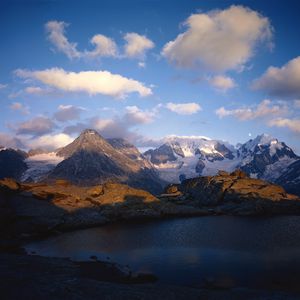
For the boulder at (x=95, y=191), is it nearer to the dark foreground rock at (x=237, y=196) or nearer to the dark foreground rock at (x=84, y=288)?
the dark foreground rock at (x=237, y=196)

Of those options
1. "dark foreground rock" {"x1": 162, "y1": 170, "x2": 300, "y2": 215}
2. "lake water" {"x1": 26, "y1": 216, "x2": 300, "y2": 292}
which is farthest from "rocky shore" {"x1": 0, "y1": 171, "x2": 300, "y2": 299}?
"lake water" {"x1": 26, "y1": 216, "x2": 300, "y2": 292}

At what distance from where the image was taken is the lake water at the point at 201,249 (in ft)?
151

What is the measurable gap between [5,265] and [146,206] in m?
75.7

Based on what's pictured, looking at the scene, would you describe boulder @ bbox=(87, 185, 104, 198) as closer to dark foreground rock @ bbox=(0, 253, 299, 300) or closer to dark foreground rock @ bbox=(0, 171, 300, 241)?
dark foreground rock @ bbox=(0, 171, 300, 241)

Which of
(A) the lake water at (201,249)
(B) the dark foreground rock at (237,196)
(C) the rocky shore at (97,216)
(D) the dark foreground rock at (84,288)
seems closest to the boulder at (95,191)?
(C) the rocky shore at (97,216)

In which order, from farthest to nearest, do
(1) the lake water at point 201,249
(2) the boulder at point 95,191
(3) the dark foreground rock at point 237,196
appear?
(2) the boulder at point 95,191
(3) the dark foreground rock at point 237,196
(1) the lake water at point 201,249

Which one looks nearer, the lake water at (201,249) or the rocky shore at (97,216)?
the rocky shore at (97,216)

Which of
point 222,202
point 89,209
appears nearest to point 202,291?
point 89,209

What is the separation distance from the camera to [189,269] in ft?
165

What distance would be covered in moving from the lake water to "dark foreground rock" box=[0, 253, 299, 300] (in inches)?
195

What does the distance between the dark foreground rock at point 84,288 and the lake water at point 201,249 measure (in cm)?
494

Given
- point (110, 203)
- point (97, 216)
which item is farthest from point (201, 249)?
point (110, 203)

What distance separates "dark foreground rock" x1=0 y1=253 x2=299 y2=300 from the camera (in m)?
34.5

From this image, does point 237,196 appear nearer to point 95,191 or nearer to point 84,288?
point 95,191
